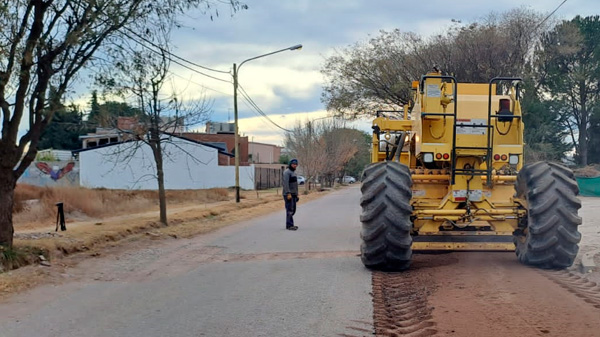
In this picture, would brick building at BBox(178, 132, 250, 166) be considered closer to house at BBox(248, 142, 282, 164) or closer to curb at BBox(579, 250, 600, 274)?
house at BBox(248, 142, 282, 164)

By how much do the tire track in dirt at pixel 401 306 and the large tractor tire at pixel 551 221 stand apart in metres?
1.78

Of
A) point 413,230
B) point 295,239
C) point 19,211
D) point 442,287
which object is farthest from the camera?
point 19,211

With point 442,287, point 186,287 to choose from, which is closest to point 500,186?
point 442,287

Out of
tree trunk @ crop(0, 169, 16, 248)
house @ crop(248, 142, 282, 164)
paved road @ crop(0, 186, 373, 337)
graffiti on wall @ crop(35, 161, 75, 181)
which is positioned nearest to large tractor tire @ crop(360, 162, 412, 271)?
paved road @ crop(0, 186, 373, 337)

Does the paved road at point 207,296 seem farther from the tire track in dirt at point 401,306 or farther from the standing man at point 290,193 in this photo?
the standing man at point 290,193

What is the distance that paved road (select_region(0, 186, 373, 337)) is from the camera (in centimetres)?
620

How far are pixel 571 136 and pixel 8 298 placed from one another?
4949 cm

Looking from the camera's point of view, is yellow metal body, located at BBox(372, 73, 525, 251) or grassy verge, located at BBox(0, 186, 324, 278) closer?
yellow metal body, located at BBox(372, 73, 525, 251)

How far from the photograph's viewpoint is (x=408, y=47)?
33.1m

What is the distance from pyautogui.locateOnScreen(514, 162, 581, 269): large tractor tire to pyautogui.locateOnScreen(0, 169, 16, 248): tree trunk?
321 inches

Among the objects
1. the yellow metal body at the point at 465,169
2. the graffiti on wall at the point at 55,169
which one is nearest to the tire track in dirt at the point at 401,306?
the yellow metal body at the point at 465,169

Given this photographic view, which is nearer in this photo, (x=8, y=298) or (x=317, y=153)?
(x=8, y=298)

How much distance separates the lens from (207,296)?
7703 millimetres

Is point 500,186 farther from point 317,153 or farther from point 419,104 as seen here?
point 317,153
